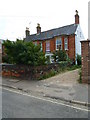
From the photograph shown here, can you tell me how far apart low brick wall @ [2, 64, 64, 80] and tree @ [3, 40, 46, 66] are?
417mm

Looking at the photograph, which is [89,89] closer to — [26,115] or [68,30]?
[26,115]

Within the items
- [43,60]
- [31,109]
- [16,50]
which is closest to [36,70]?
[43,60]

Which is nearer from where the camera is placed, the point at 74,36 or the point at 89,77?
the point at 89,77

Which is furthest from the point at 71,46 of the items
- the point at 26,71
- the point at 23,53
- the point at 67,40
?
the point at 23,53

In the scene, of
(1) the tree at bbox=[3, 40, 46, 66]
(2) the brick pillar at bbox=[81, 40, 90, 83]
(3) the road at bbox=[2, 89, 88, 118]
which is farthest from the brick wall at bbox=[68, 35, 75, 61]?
(3) the road at bbox=[2, 89, 88, 118]

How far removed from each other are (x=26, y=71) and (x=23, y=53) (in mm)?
1501

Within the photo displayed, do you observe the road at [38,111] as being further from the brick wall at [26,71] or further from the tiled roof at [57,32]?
the tiled roof at [57,32]

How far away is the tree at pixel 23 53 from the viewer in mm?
12490

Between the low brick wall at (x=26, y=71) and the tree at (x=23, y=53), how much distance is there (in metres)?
0.42

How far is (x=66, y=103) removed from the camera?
7090 millimetres

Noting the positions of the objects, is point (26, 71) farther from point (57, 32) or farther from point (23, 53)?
point (57, 32)

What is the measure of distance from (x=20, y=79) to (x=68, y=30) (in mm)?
15376

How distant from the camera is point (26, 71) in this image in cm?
1295

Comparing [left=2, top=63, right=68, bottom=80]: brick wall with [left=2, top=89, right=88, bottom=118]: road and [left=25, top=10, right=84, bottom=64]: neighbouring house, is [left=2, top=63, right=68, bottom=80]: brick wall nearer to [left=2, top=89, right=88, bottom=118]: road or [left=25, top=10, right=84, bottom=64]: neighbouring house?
[left=2, top=89, right=88, bottom=118]: road
